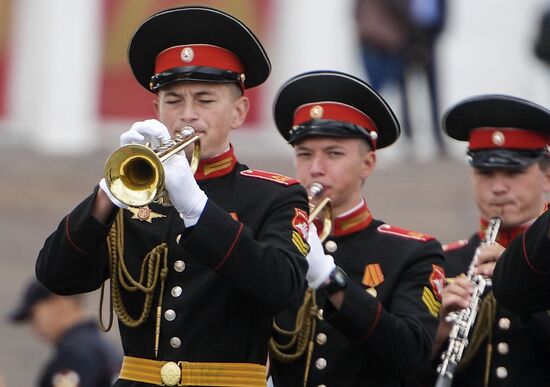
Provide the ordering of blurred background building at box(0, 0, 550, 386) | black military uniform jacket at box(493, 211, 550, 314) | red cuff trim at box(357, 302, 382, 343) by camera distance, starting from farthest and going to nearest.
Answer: blurred background building at box(0, 0, 550, 386) < red cuff trim at box(357, 302, 382, 343) < black military uniform jacket at box(493, 211, 550, 314)

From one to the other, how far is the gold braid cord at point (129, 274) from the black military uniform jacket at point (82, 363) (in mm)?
3152

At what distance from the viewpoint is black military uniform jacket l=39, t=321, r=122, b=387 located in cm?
887

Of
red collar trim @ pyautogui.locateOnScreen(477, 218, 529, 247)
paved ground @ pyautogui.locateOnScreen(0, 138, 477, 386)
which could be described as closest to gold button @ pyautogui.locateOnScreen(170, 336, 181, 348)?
red collar trim @ pyautogui.locateOnScreen(477, 218, 529, 247)

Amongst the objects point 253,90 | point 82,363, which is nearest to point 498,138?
point 82,363

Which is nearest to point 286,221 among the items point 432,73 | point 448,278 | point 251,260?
point 251,260

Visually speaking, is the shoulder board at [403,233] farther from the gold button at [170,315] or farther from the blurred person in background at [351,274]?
the gold button at [170,315]

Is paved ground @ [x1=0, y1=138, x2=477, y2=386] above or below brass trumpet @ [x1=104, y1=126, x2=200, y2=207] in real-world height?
above

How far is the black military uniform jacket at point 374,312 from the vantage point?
251 inches

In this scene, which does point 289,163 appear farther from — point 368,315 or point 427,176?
point 368,315

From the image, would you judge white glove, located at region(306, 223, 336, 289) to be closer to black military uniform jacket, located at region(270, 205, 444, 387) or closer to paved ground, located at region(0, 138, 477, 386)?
black military uniform jacket, located at region(270, 205, 444, 387)

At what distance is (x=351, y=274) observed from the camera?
266 inches

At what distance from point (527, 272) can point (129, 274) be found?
1.34 metres

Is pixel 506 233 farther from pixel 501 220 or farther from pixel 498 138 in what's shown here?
pixel 498 138

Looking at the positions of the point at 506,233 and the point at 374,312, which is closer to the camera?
the point at 374,312
